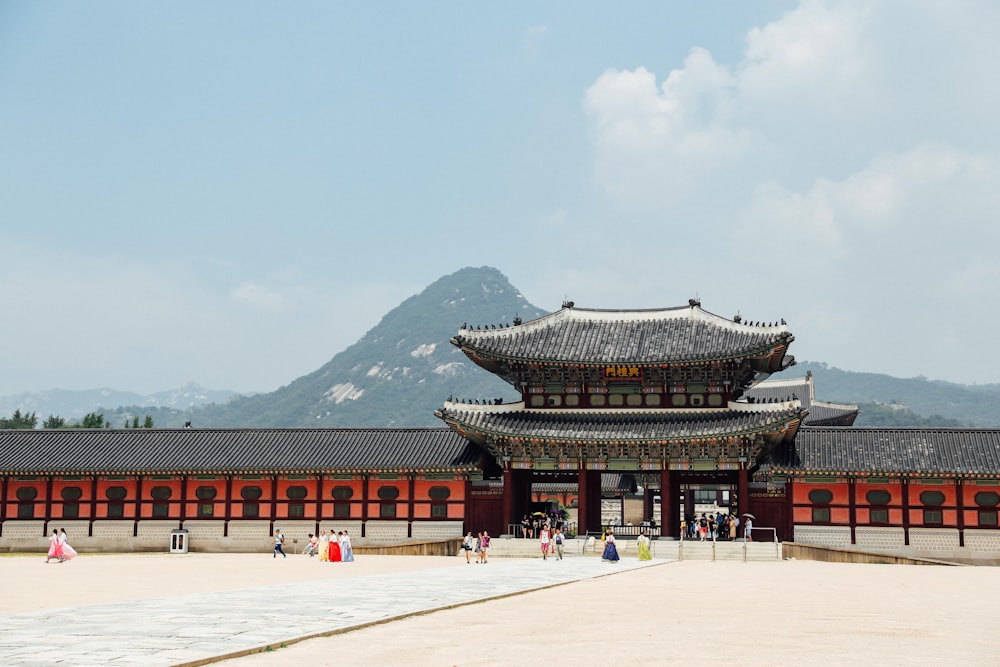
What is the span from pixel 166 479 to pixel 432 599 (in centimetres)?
3278

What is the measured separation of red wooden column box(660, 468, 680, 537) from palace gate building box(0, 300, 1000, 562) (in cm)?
8

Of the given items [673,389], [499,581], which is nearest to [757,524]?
[673,389]

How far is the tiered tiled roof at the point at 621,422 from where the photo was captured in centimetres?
4222

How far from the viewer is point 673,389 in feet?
152

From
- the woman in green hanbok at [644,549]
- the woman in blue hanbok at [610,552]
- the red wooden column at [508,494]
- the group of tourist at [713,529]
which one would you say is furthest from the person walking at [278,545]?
the group of tourist at [713,529]

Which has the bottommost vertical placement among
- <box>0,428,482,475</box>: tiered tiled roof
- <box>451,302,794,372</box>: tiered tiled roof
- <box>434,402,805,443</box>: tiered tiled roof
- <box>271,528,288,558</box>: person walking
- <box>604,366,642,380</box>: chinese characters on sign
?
<box>271,528,288,558</box>: person walking

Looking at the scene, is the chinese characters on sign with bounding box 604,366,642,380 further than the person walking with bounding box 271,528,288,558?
Yes

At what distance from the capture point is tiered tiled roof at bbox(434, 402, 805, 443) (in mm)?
42219

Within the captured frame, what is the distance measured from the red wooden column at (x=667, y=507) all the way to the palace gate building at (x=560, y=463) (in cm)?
8

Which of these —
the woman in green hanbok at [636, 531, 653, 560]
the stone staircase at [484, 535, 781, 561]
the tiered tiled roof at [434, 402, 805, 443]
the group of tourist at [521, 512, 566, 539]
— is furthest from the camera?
the group of tourist at [521, 512, 566, 539]

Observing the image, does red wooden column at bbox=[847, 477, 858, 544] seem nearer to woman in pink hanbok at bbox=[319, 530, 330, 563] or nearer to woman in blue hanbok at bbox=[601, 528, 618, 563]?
woman in blue hanbok at bbox=[601, 528, 618, 563]

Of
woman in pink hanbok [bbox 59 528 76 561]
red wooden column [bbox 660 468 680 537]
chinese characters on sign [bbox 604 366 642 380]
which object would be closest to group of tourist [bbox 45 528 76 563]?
woman in pink hanbok [bbox 59 528 76 561]

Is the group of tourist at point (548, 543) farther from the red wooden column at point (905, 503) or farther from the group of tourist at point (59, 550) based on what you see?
the group of tourist at point (59, 550)

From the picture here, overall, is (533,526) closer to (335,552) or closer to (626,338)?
(626,338)
